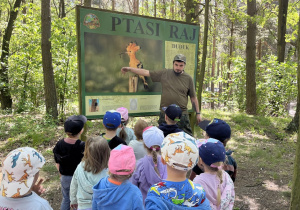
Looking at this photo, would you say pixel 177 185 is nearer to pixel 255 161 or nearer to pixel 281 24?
pixel 255 161

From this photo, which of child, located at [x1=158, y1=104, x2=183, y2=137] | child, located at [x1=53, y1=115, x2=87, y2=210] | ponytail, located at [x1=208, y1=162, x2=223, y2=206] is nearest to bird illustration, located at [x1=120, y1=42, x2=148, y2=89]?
child, located at [x1=158, y1=104, x2=183, y2=137]

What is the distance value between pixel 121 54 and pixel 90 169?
311cm

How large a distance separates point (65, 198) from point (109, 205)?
1.48 meters

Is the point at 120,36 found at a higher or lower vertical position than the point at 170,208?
higher

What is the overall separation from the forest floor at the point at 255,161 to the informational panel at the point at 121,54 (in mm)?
877

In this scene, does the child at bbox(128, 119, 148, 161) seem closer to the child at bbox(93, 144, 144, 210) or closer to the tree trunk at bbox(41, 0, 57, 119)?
the child at bbox(93, 144, 144, 210)

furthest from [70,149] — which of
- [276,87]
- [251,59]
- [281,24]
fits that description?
[281,24]

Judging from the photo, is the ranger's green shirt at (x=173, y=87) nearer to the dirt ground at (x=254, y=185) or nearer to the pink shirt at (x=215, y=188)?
the dirt ground at (x=254, y=185)

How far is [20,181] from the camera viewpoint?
1644 mm

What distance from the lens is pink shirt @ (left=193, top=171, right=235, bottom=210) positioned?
202 centimetres

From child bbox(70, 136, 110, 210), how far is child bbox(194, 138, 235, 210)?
94cm

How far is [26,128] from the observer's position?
292 inches

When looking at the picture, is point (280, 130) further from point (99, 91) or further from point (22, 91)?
point (22, 91)

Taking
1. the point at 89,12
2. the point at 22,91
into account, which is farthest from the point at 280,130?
the point at 22,91
